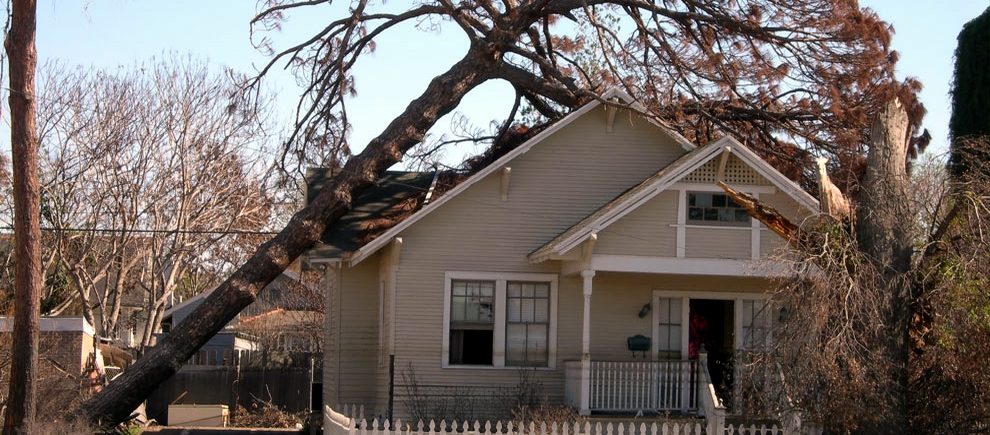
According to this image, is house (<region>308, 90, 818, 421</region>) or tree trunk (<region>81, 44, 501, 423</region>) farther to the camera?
tree trunk (<region>81, 44, 501, 423</region>)

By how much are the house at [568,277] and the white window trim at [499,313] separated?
2 centimetres

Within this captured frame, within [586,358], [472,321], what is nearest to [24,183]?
[472,321]

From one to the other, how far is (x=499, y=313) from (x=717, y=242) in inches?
159

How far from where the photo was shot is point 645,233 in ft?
57.8

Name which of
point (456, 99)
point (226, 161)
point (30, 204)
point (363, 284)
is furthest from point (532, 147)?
point (226, 161)

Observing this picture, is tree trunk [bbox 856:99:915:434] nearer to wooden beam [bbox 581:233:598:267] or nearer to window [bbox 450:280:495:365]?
wooden beam [bbox 581:233:598:267]

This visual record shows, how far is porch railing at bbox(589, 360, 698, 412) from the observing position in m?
Answer: 17.4

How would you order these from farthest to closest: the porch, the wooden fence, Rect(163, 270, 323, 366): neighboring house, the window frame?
1. Rect(163, 270, 323, 366): neighboring house
2. the wooden fence
3. the window frame
4. the porch

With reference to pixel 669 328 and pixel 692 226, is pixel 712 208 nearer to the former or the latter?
pixel 692 226

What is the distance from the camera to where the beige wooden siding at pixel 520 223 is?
18984 millimetres

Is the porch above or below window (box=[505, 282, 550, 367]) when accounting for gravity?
below

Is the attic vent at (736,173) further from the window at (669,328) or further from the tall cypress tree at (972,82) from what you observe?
the tall cypress tree at (972,82)

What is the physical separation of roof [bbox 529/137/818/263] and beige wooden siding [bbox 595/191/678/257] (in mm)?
295

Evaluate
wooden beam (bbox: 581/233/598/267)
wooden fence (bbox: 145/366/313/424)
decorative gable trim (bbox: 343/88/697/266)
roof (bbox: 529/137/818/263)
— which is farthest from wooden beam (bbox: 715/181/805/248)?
wooden fence (bbox: 145/366/313/424)
